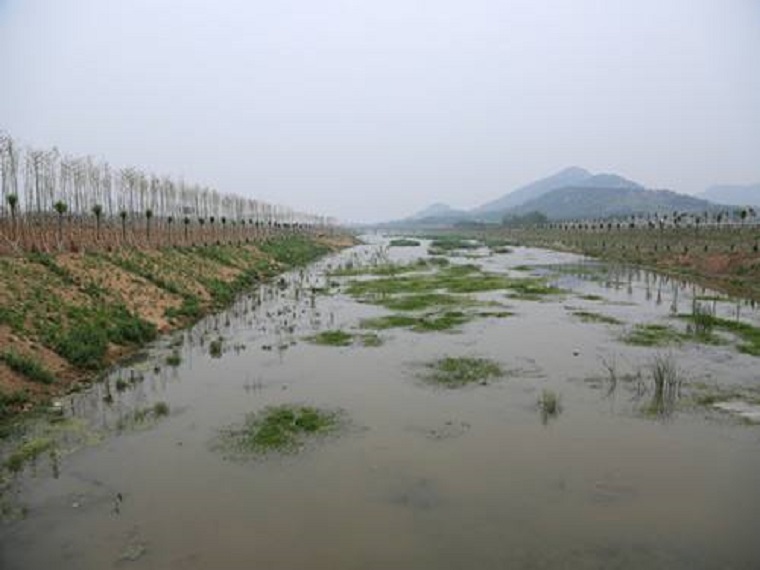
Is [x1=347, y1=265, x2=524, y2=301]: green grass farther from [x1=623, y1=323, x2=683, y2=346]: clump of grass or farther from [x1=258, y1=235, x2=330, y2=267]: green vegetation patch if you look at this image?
[x1=258, y1=235, x2=330, y2=267]: green vegetation patch

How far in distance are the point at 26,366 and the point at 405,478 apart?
11651 mm

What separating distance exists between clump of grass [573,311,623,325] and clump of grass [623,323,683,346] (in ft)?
4.33

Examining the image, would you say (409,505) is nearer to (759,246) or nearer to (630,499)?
(630,499)

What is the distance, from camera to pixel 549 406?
13.9m

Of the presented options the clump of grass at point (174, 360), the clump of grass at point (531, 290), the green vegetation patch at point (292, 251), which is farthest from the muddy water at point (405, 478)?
the green vegetation patch at point (292, 251)

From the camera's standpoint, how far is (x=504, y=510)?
9523 mm

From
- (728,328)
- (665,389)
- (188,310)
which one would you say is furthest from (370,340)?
(728,328)

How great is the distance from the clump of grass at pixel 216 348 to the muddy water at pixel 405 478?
125cm

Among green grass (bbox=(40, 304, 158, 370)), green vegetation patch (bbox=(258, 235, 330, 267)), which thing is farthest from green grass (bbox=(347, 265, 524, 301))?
green vegetation patch (bbox=(258, 235, 330, 267))

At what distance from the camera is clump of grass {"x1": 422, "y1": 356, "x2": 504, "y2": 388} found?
16452 mm

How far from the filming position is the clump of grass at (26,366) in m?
15.2

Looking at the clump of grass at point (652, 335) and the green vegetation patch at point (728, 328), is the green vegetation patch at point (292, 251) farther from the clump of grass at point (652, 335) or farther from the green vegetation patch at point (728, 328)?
the green vegetation patch at point (728, 328)

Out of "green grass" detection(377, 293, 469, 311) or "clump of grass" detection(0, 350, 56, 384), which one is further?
"green grass" detection(377, 293, 469, 311)

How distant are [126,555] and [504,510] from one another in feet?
20.5
